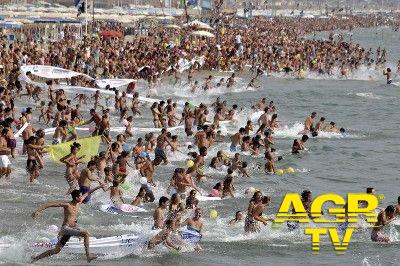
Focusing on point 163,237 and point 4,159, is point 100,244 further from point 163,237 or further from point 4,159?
point 4,159

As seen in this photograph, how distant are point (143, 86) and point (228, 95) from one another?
3.81m

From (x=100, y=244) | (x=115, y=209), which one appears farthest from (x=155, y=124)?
(x=100, y=244)

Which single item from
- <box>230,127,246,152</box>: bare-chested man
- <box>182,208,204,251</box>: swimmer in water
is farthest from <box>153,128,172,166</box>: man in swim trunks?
<box>182,208,204,251</box>: swimmer in water

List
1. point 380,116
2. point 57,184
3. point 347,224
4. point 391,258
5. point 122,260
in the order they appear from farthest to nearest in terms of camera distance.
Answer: point 380,116 < point 57,184 < point 347,224 < point 391,258 < point 122,260

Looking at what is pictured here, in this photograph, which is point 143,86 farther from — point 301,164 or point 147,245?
point 147,245

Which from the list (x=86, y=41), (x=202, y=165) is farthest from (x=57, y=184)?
(x=86, y=41)

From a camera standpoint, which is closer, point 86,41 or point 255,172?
point 255,172

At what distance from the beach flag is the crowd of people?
0.68 ft

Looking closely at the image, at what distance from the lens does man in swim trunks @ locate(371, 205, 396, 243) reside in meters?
15.6

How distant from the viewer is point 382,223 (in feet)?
51.3

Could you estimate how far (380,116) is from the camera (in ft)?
119

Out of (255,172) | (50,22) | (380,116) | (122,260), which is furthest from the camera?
(50,22)

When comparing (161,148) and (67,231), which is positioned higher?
(67,231)

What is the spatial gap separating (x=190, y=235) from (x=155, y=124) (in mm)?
11949
